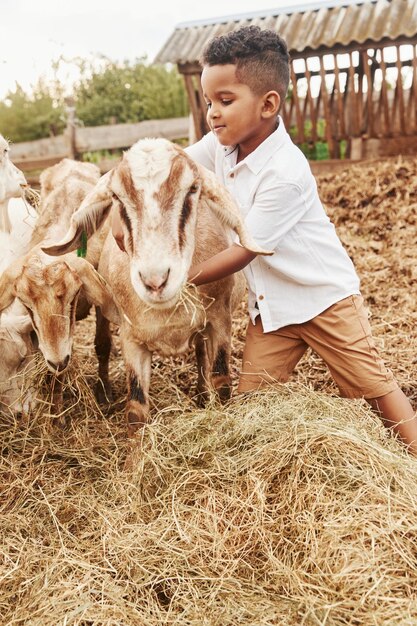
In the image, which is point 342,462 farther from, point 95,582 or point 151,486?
point 95,582

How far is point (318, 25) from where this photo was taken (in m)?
10.9

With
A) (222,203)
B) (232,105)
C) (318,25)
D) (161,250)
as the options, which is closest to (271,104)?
(232,105)

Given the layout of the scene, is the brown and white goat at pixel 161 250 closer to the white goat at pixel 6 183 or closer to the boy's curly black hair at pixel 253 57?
the boy's curly black hair at pixel 253 57

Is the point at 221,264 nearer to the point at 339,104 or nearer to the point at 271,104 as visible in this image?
the point at 271,104

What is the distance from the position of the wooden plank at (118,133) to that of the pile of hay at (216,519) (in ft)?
36.2

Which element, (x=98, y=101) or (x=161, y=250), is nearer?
(x=161, y=250)

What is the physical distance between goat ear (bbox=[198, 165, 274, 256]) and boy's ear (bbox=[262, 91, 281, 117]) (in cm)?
45

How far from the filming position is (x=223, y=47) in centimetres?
337

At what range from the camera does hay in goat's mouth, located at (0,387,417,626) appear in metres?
2.33

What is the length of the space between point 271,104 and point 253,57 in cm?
23

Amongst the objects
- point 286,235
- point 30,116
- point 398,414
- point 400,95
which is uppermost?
point 286,235

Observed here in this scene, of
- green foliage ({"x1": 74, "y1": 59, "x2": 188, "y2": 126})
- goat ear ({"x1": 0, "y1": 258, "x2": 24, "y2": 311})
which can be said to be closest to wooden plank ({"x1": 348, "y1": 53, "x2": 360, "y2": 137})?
goat ear ({"x1": 0, "y1": 258, "x2": 24, "y2": 311})

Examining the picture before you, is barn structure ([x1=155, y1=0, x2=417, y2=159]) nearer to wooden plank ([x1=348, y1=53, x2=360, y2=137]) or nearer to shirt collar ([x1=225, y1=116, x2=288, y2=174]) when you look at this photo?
wooden plank ([x1=348, y1=53, x2=360, y2=137])

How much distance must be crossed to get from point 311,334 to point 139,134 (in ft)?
38.6
